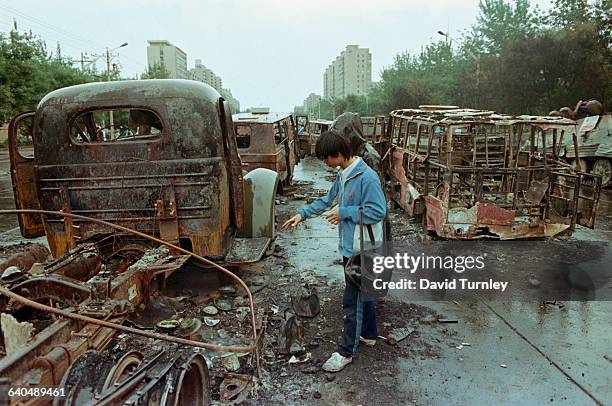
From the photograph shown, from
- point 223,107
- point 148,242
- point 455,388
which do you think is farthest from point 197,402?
→ point 223,107

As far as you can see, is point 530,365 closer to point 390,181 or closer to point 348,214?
point 348,214

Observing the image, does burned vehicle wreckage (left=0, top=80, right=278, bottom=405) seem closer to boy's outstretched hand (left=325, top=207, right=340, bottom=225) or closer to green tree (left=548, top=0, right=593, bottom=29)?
boy's outstretched hand (left=325, top=207, right=340, bottom=225)

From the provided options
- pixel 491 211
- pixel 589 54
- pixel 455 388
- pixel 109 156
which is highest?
pixel 589 54

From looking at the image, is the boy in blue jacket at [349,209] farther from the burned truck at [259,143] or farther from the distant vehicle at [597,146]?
the distant vehicle at [597,146]

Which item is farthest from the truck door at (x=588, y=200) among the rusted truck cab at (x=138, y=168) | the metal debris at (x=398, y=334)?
the rusted truck cab at (x=138, y=168)

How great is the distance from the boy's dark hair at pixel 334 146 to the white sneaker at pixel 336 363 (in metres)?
1.61

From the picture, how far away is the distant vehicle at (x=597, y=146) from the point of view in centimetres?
1230

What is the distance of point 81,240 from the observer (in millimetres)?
4812

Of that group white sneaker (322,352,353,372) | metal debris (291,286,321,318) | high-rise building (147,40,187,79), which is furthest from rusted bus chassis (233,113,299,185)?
high-rise building (147,40,187,79)

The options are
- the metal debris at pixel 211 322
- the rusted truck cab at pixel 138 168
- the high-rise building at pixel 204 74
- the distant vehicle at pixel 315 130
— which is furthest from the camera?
the high-rise building at pixel 204 74

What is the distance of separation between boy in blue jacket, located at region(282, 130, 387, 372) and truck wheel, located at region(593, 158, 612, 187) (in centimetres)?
1101

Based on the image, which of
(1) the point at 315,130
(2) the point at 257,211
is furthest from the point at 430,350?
(1) the point at 315,130

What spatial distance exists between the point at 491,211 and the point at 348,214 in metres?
4.00

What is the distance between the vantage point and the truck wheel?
1227cm
